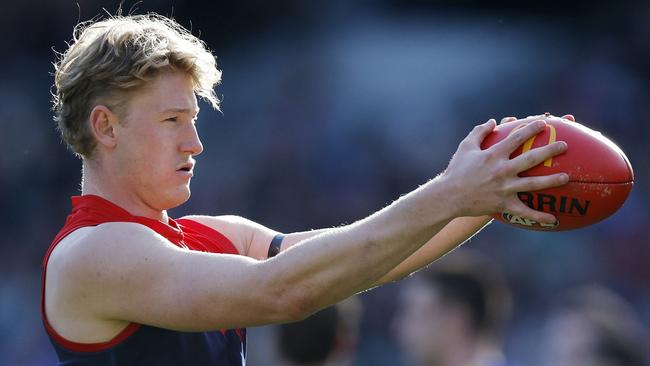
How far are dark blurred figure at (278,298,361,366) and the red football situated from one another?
1.80 meters

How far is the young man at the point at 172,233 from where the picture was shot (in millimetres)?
3074

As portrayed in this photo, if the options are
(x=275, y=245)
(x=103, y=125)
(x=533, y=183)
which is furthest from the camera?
(x=275, y=245)

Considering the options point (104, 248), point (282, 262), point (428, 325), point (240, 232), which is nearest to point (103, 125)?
point (104, 248)

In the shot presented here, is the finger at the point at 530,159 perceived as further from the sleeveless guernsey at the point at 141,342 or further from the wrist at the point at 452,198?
the sleeveless guernsey at the point at 141,342

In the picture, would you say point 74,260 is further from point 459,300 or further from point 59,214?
point 59,214

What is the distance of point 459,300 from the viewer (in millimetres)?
5543

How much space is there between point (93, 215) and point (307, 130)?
32.9ft

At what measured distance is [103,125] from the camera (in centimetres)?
383

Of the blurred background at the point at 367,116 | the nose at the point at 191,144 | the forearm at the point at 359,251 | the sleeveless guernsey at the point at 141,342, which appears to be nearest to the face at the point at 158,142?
the nose at the point at 191,144

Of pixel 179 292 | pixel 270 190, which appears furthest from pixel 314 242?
pixel 270 190

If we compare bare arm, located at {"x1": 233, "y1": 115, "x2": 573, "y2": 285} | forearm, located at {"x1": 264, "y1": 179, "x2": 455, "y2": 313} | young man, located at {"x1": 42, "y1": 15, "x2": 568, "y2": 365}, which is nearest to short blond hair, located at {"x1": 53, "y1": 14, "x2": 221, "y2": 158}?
young man, located at {"x1": 42, "y1": 15, "x2": 568, "y2": 365}

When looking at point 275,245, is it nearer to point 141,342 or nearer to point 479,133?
point 141,342

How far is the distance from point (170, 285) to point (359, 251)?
0.60 meters

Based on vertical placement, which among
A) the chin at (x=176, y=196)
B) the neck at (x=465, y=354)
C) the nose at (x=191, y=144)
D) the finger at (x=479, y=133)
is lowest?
the neck at (x=465, y=354)
